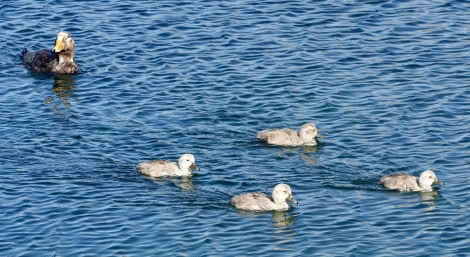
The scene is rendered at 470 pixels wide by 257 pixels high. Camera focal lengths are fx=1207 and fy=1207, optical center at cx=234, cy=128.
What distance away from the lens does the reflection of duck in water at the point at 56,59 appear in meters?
29.4

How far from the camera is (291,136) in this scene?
947 inches

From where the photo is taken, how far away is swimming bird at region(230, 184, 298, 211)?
68.3ft

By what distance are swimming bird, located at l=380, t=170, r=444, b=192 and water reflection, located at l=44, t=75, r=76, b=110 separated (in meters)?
8.58

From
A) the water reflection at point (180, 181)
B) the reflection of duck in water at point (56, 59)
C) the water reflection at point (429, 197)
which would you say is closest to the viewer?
the water reflection at point (429, 197)

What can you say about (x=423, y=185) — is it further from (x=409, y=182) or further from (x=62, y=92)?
(x=62, y=92)

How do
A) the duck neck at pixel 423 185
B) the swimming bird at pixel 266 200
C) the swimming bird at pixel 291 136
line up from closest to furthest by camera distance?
the swimming bird at pixel 266 200
the duck neck at pixel 423 185
the swimming bird at pixel 291 136

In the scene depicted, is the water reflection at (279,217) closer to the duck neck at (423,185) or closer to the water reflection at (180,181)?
the water reflection at (180,181)

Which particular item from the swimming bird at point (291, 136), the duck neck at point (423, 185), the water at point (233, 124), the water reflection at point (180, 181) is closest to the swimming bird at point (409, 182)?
the duck neck at point (423, 185)

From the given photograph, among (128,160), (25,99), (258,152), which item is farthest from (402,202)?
(25,99)

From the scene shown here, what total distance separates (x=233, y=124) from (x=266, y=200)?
4.51m

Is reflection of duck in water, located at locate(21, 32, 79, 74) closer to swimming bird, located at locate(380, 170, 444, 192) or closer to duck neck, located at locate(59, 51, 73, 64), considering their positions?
duck neck, located at locate(59, 51, 73, 64)

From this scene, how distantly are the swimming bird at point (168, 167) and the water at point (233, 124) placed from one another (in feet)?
0.50

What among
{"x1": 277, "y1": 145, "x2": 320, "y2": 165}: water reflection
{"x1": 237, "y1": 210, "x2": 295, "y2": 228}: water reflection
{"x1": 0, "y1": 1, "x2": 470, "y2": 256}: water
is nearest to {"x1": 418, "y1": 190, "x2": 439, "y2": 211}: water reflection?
{"x1": 0, "y1": 1, "x2": 470, "y2": 256}: water

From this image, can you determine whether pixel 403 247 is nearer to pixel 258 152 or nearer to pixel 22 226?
pixel 258 152
